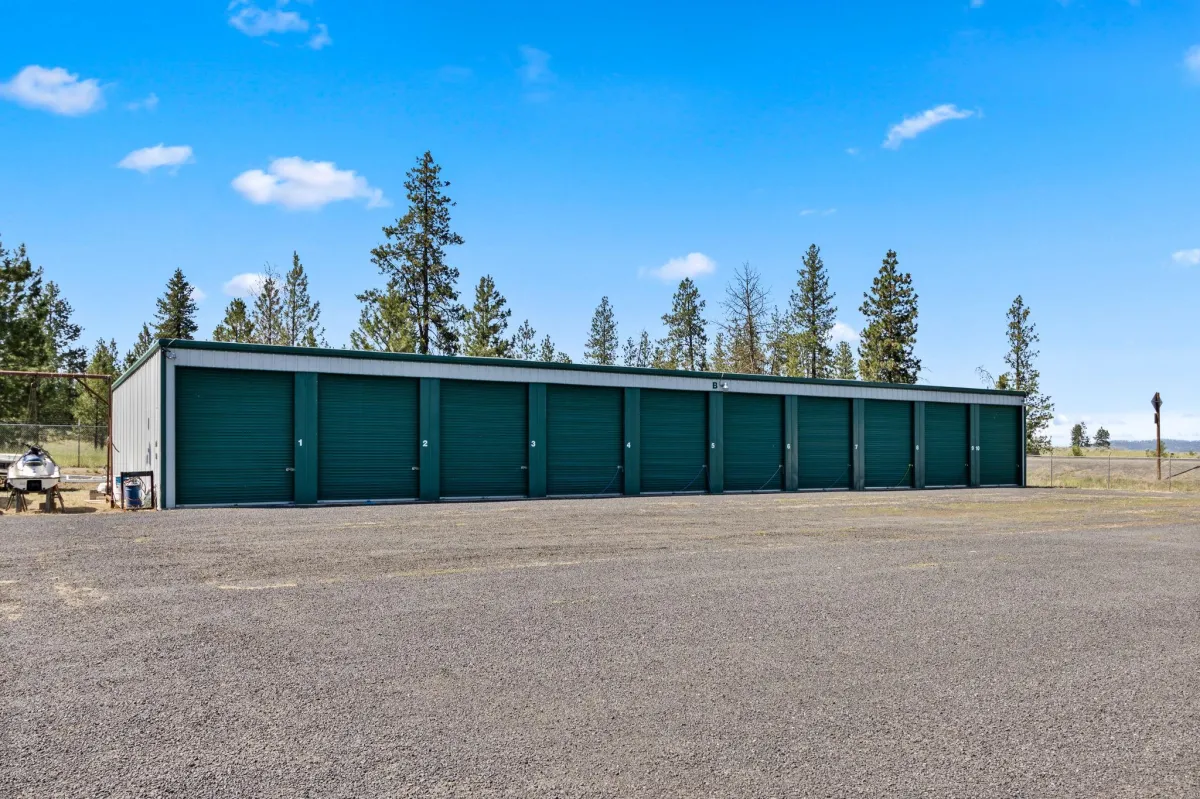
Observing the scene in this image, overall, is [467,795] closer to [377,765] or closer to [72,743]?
[377,765]

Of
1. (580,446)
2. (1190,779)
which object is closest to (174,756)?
(1190,779)

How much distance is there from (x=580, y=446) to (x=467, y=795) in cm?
2180

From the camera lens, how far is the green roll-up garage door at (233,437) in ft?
66.0

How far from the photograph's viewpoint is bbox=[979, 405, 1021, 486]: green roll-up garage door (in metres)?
34.4

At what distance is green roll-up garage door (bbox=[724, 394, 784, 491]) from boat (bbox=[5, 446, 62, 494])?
19833 millimetres

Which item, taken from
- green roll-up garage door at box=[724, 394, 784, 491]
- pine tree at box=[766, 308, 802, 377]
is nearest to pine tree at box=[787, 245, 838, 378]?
pine tree at box=[766, 308, 802, 377]

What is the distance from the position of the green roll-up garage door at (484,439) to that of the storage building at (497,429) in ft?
0.14

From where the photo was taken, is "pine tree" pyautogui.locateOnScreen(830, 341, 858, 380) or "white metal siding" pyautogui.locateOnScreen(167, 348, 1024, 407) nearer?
"white metal siding" pyautogui.locateOnScreen(167, 348, 1024, 407)

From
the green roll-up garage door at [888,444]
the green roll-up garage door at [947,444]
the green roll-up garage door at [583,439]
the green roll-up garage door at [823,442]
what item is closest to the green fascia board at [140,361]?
the green roll-up garage door at [583,439]

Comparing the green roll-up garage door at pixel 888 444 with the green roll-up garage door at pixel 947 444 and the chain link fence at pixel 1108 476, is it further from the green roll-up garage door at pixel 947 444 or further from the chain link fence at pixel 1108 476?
the chain link fence at pixel 1108 476

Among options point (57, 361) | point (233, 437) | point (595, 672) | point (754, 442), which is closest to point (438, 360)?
point (233, 437)

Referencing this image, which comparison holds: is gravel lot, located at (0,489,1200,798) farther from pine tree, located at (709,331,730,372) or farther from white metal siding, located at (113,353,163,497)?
pine tree, located at (709,331,730,372)

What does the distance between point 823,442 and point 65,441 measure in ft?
122

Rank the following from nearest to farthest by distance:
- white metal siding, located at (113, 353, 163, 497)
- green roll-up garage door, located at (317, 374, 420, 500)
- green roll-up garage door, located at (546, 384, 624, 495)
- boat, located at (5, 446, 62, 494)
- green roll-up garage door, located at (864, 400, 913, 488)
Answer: white metal siding, located at (113, 353, 163, 497), boat, located at (5, 446, 62, 494), green roll-up garage door, located at (317, 374, 420, 500), green roll-up garage door, located at (546, 384, 624, 495), green roll-up garage door, located at (864, 400, 913, 488)
